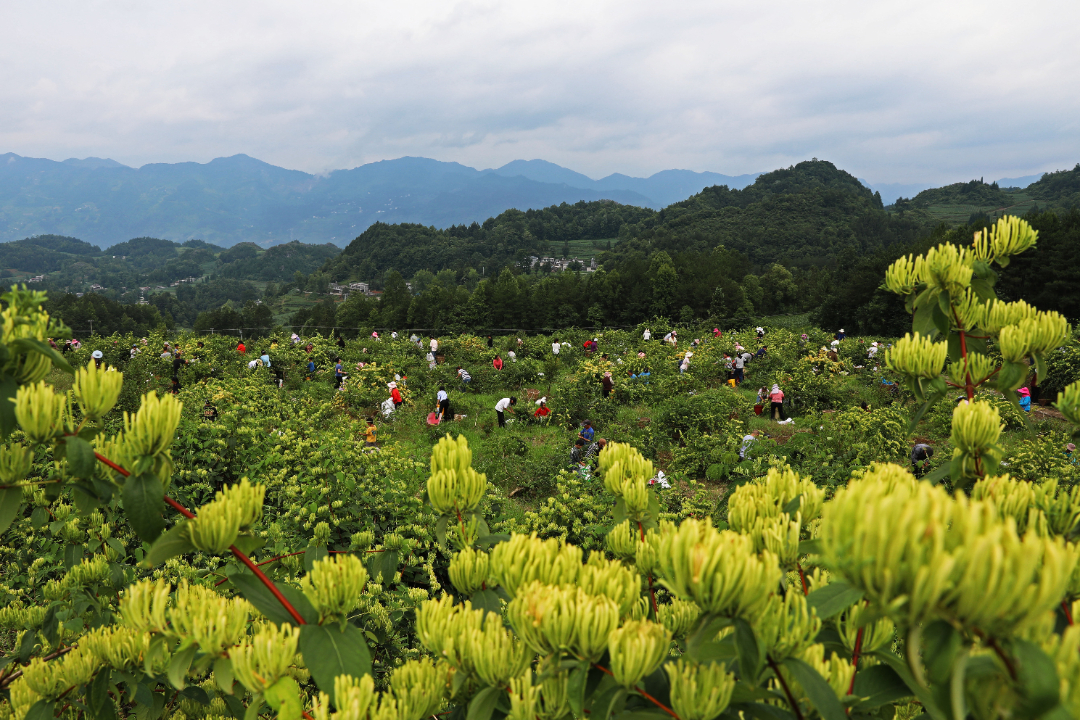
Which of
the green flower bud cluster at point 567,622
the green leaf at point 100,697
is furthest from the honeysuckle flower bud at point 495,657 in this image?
the green leaf at point 100,697

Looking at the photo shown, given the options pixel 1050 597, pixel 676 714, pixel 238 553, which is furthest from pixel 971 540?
pixel 238 553

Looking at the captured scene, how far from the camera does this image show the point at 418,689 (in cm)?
108

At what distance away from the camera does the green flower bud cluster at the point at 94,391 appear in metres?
1.13

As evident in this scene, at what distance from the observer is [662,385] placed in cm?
1452

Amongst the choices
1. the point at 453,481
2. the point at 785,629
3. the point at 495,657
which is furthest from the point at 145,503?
the point at 785,629

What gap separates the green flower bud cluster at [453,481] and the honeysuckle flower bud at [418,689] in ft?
1.19

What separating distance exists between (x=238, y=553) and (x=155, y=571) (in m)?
4.03

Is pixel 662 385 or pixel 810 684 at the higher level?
pixel 810 684

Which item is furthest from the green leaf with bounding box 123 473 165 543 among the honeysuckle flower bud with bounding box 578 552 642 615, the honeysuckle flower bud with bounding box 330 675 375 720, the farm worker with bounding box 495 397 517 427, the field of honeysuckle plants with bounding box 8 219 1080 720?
the farm worker with bounding box 495 397 517 427

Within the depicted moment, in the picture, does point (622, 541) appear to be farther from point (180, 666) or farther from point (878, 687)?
point (180, 666)

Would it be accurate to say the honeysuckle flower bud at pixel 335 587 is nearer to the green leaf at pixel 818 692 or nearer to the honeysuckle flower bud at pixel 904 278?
the green leaf at pixel 818 692

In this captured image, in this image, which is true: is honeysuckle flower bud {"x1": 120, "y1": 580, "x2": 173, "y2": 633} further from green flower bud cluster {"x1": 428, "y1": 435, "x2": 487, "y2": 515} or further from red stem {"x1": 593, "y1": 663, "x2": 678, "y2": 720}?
red stem {"x1": 593, "y1": 663, "x2": 678, "y2": 720}

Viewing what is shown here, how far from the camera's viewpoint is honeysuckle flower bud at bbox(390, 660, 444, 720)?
41.6 inches

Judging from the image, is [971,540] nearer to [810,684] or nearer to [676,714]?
[810,684]
